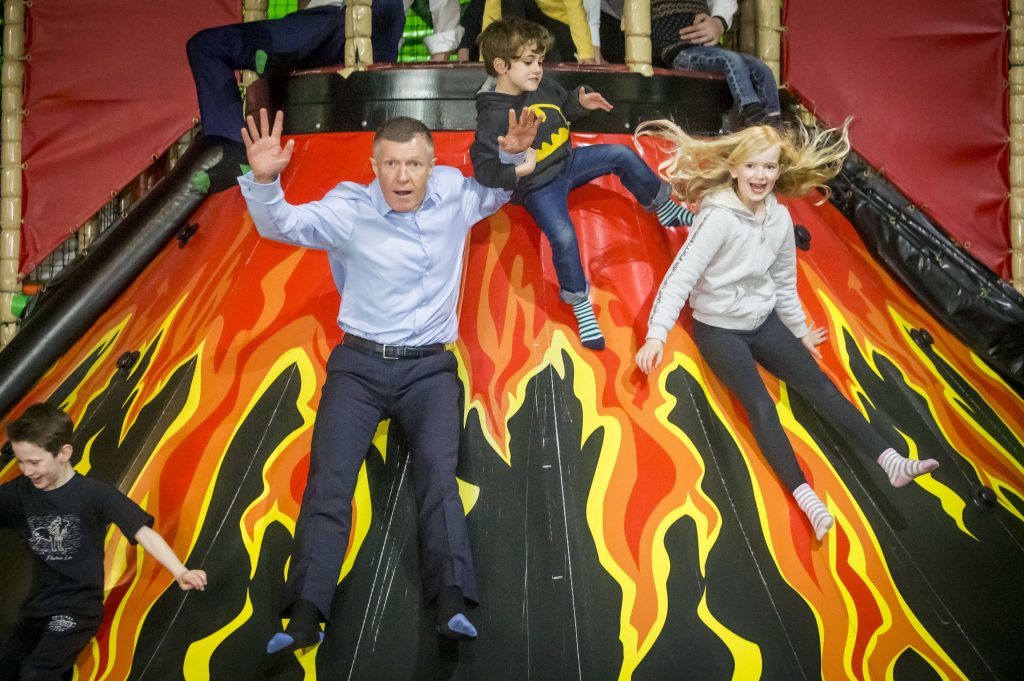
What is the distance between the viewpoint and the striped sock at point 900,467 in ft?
7.55

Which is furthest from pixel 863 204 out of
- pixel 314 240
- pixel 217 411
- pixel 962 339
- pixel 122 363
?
pixel 122 363

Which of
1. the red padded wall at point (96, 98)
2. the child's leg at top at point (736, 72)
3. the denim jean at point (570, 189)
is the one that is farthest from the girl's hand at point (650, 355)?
the red padded wall at point (96, 98)

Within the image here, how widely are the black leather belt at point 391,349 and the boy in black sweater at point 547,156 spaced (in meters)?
0.48

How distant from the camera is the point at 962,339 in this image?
3195mm

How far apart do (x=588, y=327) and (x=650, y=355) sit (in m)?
0.32

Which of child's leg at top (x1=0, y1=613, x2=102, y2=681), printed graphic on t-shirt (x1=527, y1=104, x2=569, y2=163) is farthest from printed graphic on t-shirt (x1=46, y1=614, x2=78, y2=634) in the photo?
printed graphic on t-shirt (x1=527, y1=104, x2=569, y2=163)

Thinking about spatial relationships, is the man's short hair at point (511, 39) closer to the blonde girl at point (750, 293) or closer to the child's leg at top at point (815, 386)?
the blonde girl at point (750, 293)

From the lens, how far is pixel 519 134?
2.47 m

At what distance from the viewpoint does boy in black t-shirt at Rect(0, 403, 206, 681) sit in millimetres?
2123

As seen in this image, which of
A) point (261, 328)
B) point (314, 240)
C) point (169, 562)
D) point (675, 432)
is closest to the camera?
point (169, 562)

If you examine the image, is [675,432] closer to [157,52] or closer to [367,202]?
[367,202]

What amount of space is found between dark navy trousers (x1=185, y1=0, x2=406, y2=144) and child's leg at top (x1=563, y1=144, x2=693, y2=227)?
1055 mm

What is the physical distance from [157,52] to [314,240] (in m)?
2.52

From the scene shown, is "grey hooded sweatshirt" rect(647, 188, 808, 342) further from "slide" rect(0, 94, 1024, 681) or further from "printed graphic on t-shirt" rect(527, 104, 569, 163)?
"printed graphic on t-shirt" rect(527, 104, 569, 163)
